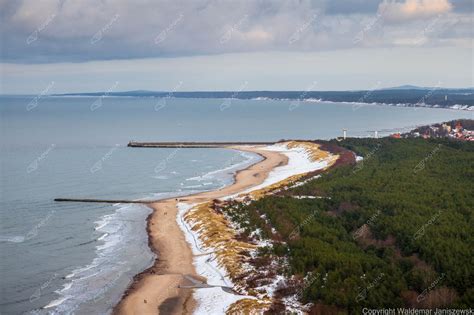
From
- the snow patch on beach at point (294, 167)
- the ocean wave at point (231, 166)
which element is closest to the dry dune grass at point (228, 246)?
the snow patch on beach at point (294, 167)

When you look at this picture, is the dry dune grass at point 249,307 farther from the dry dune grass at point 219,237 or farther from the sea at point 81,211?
the sea at point 81,211

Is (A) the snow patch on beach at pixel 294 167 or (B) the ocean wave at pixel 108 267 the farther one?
(A) the snow patch on beach at pixel 294 167

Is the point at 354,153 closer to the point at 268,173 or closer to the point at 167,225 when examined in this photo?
the point at 268,173

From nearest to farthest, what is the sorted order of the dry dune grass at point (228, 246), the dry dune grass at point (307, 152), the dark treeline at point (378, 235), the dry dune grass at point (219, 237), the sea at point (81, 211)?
the dark treeline at point (378, 235)
the dry dune grass at point (228, 246)
the sea at point (81, 211)
the dry dune grass at point (219, 237)
the dry dune grass at point (307, 152)

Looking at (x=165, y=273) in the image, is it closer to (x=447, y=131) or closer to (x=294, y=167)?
(x=294, y=167)

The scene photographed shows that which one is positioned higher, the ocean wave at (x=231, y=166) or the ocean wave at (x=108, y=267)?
the ocean wave at (x=108, y=267)

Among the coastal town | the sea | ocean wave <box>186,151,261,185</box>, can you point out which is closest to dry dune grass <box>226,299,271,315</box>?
the sea

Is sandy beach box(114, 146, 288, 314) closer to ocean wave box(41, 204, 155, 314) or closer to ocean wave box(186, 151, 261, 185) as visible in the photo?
ocean wave box(41, 204, 155, 314)

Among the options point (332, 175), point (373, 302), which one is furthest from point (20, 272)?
point (332, 175)

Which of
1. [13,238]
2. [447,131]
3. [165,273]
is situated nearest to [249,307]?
[165,273]
